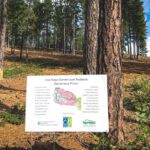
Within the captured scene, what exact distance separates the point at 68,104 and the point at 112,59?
5.28 feet

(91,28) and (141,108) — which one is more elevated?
(91,28)

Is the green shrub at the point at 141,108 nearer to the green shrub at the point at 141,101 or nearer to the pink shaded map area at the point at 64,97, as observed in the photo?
the green shrub at the point at 141,101

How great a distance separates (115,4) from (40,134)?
163 inches

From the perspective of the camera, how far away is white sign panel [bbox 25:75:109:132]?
738 centimetres

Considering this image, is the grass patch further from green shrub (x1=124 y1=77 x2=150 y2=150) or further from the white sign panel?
the white sign panel

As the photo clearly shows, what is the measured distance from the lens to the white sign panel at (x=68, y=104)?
7379mm

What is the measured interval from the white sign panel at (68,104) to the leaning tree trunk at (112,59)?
1.07 m

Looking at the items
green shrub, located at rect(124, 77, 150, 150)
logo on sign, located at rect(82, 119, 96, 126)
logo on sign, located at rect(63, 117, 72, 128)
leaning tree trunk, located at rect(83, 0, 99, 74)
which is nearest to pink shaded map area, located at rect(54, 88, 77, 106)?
logo on sign, located at rect(63, 117, 72, 128)

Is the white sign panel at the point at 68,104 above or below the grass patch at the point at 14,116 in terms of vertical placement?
above

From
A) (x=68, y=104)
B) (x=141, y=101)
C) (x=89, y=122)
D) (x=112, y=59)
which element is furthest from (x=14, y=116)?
(x=89, y=122)

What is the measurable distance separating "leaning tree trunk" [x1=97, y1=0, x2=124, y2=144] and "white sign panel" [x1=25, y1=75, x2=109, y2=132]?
3.51 ft

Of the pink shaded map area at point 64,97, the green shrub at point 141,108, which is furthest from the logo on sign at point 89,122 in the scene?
the green shrub at point 141,108

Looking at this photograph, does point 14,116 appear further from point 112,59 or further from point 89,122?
point 89,122

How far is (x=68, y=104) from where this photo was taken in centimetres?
753
